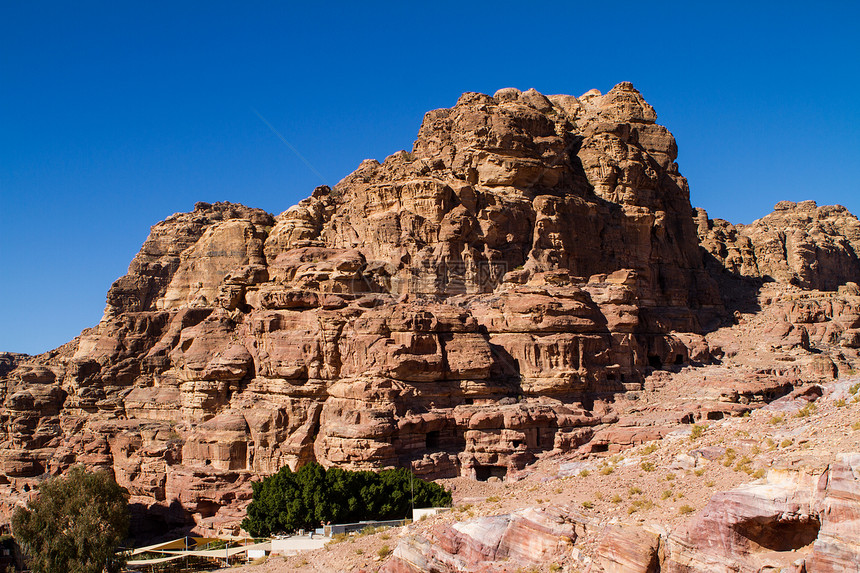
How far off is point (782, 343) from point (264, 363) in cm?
3685

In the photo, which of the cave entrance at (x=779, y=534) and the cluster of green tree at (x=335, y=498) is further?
the cluster of green tree at (x=335, y=498)

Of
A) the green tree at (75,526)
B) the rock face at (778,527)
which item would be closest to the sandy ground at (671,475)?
the rock face at (778,527)

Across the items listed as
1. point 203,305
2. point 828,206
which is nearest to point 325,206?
point 203,305

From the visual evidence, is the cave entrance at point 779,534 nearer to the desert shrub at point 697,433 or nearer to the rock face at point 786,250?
the desert shrub at point 697,433

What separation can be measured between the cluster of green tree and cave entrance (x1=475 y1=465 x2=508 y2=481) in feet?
16.4

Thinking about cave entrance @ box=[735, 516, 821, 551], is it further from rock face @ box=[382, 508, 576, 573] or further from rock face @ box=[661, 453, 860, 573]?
rock face @ box=[382, 508, 576, 573]

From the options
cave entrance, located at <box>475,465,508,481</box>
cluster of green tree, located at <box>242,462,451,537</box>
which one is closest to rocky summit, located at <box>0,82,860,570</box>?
cave entrance, located at <box>475,465,508,481</box>

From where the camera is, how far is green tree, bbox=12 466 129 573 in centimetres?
3716

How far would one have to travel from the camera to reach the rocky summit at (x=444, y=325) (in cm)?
4588

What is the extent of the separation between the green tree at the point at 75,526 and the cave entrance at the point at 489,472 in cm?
1895

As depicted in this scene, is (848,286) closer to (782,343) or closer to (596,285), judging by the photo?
(782,343)

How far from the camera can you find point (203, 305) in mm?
67688

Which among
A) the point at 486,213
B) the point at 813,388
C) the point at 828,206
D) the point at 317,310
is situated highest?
the point at 828,206

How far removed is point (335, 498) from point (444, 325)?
14.1 metres
